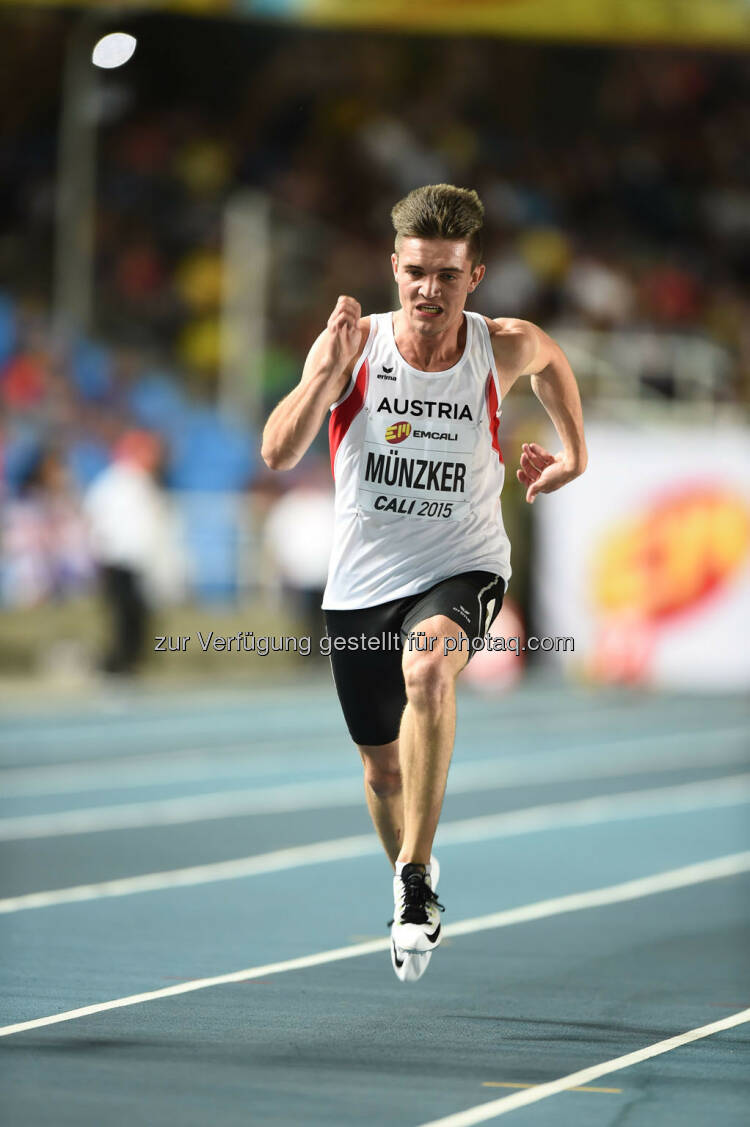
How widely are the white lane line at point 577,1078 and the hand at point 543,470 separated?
5.30 feet

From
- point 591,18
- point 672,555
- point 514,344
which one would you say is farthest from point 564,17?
point 514,344

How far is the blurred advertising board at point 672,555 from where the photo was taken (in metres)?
20.9

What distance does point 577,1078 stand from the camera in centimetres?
505

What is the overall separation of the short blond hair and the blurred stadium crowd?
13.2 m

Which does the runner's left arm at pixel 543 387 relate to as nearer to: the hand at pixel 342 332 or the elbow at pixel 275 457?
the hand at pixel 342 332

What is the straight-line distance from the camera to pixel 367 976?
6688mm

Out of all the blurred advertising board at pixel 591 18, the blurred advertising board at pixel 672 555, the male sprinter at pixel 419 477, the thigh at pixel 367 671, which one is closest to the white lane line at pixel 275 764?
the blurred advertising board at pixel 672 555

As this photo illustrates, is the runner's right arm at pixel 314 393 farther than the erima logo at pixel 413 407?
No

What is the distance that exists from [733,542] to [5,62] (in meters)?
9.41

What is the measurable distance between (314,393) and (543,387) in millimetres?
889

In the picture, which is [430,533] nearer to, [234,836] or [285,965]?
[285,965]

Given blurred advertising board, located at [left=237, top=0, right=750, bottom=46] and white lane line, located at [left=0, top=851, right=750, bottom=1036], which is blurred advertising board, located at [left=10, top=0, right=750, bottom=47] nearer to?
blurred advertising board, located at [left=237, top=0, right=750, bottom=46]

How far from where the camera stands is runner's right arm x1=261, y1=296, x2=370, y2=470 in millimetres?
5480

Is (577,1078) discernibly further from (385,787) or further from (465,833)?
(465,833)
